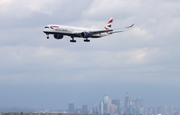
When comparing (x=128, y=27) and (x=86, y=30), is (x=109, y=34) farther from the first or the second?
(x=128, y=27)

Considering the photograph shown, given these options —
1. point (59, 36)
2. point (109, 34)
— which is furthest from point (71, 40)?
point (109, 34)

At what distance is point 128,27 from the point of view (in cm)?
16225

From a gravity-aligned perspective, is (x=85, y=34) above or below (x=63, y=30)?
below

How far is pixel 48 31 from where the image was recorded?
174 meters

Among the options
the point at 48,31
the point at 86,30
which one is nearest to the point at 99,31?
the point at 86,30

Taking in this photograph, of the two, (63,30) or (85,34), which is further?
(85,34)

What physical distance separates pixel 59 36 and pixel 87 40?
8.01 m

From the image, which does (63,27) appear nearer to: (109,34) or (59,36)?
(59,36)

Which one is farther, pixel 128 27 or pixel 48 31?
pixel 48 31

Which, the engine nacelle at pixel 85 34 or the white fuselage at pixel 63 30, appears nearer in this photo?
the white fuselage at pixel 63 30

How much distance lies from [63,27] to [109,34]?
1656 centimetres

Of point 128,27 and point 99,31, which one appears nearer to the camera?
point 128,27

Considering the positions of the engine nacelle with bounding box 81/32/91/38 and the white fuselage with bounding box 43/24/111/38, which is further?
the engine nacelle with bounding box 81/32/91/38

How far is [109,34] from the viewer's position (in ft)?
607
